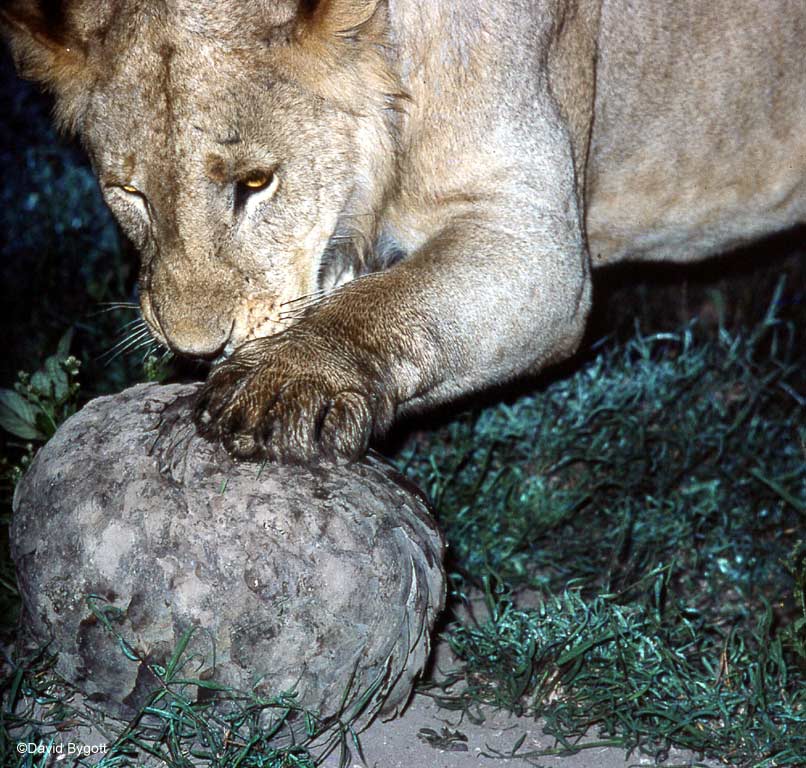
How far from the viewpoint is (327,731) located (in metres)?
2.37

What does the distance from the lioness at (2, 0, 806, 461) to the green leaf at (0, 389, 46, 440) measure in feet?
2.00

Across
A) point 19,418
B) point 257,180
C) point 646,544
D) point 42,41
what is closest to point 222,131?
point 257,180

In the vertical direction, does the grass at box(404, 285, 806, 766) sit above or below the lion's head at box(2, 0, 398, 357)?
below

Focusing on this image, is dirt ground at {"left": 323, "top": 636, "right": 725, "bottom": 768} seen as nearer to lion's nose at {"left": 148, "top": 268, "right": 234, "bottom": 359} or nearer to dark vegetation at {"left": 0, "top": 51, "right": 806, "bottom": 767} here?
dark vegetation at {"left": 0, "top": 51, "right": 806, "bottom": 767}

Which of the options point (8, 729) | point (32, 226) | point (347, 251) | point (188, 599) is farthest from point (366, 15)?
point (32, 226)

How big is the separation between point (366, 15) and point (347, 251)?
61 cm

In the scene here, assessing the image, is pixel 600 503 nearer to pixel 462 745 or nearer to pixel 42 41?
pixel 462 745

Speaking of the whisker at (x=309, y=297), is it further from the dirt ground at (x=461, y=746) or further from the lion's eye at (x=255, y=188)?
the dirt ground at (x=461, y=746)

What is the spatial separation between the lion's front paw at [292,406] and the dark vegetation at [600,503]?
1.50 ft

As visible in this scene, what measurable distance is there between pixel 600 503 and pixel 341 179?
1475mm

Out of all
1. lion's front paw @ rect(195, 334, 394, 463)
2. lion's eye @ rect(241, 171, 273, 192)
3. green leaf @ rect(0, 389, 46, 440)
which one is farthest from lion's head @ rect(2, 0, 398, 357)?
green leaf @ rect(0, 389, 46, 440)

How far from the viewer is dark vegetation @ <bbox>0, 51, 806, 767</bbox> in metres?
2.58

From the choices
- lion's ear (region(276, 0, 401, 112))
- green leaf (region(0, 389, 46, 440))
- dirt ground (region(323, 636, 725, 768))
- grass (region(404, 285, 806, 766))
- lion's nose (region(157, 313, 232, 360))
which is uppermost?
lion's ear (region(276, 0, 401, 112))

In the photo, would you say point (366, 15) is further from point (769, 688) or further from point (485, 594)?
point (769, 688)
